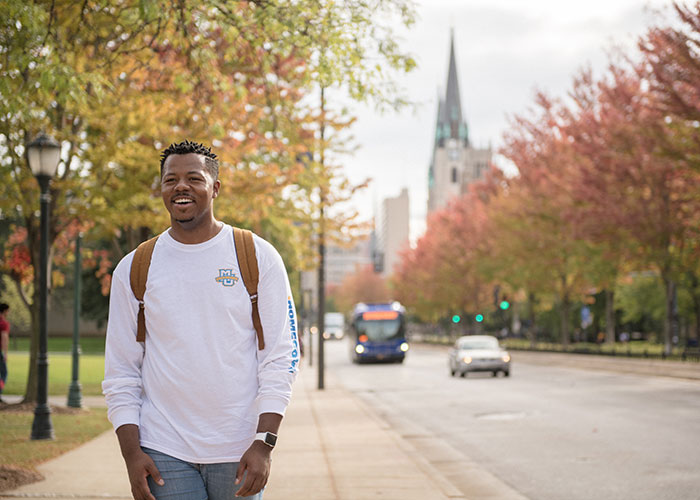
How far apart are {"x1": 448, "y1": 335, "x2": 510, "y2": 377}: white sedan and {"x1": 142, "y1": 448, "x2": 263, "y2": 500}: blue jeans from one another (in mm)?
28107

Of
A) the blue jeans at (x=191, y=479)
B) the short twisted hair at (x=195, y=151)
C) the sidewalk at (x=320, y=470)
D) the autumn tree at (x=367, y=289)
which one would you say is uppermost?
the autumn tree at (x=367, y=289)

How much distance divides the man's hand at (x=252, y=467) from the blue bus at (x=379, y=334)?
44164 millimetres

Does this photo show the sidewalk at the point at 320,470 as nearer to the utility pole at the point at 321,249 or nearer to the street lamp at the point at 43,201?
the street lamp at the point at 43,201

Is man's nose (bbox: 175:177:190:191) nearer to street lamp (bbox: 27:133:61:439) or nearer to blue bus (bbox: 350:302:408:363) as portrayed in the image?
street lamp (bbox: 27:133:61:439)

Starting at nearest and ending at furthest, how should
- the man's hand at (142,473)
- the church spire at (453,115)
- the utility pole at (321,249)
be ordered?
the man's hand at (142,473), the utility pole at (321,249), the church spire at (453,115)

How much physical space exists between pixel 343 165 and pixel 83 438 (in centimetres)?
1345

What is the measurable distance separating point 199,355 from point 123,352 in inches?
13.3

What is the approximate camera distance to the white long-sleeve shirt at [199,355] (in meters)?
3.34

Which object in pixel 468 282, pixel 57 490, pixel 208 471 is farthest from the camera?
pixel 468 282

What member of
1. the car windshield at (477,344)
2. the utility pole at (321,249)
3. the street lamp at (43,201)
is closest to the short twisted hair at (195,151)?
the street lamp at (43,201)

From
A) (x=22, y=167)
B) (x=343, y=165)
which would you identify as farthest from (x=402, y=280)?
(x=22, y=167)

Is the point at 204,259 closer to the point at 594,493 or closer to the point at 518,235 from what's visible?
the point at 594,493

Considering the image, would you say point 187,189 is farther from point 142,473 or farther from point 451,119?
point 451,119

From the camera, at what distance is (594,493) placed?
31.0 ft
